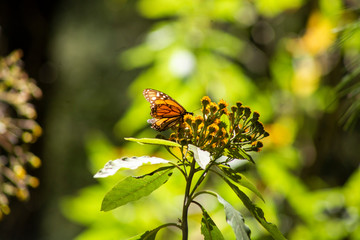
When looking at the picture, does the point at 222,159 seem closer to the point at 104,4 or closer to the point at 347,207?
the point at 347,207

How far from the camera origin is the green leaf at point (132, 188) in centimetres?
49

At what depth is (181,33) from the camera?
1481 mm

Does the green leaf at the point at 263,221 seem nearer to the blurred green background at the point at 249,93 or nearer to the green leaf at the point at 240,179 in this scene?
the green leaf at the point at 240,179

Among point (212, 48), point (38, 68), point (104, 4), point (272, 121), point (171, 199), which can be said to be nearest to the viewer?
point (171, 199)

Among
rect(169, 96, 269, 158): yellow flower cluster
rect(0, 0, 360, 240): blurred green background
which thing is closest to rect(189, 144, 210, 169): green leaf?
Result: rect(169, 96, 269, 158): yellow flower cluster

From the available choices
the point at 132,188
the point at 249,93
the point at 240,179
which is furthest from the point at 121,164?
the point at 249,93

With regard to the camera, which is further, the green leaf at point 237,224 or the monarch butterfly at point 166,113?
the monarch butterfly at point 166,113

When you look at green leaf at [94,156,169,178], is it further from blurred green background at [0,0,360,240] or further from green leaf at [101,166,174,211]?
blurred green background at [0,0,360,240]

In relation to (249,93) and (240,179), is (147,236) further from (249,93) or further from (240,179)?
(249,93)

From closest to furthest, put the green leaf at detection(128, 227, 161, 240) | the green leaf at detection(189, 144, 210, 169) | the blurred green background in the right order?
the green leaf at detection(189, 144, 210, 169) → the green leaf at detection(128, 227, 161, 240) → the blurred green background

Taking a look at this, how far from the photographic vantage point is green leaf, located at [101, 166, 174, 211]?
0.49 m

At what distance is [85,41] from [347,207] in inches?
182

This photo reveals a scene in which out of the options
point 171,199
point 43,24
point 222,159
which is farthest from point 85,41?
point 222,159

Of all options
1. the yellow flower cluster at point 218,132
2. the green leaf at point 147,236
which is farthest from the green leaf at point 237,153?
the green leaf at point 147,236
